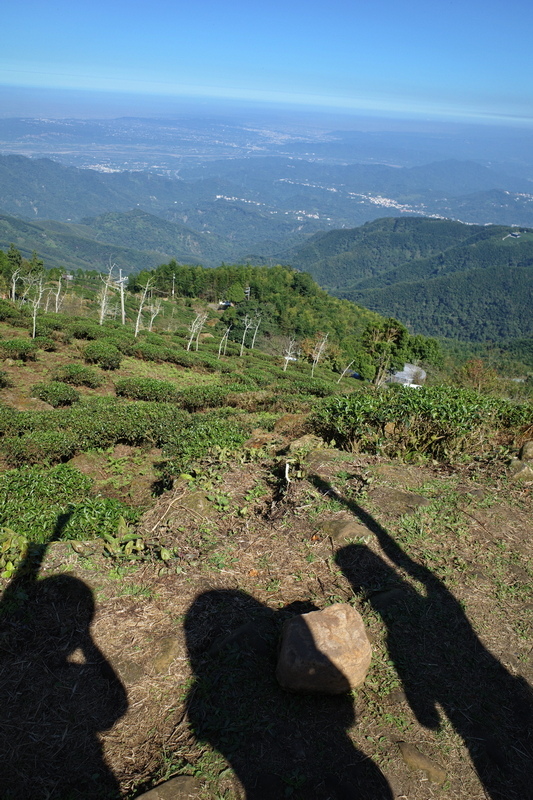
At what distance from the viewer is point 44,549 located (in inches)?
186

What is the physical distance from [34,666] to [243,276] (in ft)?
258

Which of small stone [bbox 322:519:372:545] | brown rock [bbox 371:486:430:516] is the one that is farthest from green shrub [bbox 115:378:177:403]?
small stone [bbox 322:519:372:545]

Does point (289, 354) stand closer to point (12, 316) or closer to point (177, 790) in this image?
point (12, 316)

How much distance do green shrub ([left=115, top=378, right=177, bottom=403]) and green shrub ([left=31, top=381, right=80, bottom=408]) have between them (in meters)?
1.69

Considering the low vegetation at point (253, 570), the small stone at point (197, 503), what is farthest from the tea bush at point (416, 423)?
the small stone at point (197, 503)

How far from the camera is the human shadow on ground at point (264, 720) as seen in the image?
2.73 metres

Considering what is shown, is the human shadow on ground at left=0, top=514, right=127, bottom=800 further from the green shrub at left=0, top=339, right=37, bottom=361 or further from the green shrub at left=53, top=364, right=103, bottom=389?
the green shrub at left=0, top=339, right=37, bottom=361

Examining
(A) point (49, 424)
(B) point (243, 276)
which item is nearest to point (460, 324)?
(B) point (243, 276)

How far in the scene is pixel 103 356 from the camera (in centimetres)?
1812

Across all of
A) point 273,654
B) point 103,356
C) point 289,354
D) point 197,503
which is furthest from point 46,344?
point 289,354

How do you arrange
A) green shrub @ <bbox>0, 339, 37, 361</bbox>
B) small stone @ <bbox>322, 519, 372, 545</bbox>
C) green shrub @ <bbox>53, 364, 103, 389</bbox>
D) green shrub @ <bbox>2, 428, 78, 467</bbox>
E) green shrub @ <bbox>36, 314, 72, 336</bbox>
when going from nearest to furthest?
1. small stone @ <bbox>322, 519, 372, 545</bbox>
2. green shrub @ <bbox>2, 428, 78, 467</bbox>
3. green shrub @ <bbox>53, 364, 103, 389</bbox>
4. green shrub @ <bbox>0, 339, 37, 361</bbox>
5. green shrub @ <bbox>36, 314, 72, 336</bbox>

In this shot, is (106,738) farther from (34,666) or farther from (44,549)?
(44,549)

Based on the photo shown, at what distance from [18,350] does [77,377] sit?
3089 mm

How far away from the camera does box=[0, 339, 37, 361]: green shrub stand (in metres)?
16.4
